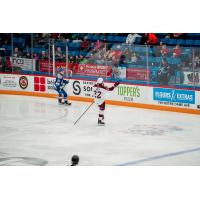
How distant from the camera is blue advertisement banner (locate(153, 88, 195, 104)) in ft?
29.7

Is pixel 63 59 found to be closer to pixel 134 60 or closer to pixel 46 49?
pixel 46 49

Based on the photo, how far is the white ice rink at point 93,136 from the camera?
8.50m

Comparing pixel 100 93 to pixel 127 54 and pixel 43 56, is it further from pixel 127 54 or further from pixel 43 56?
pixel 43 56

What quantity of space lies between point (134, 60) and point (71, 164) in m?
1.64

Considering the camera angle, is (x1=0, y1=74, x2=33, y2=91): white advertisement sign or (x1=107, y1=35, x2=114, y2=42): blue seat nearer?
(x1=107, y1=35, x2=114, y2=42): blue seat

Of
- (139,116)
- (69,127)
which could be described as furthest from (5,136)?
(139,116)

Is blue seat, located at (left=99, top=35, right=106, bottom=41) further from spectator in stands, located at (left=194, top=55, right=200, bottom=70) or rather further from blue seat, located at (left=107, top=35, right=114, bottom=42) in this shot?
spectator in stands, located at (left=194, top=55, right=200, bottom=70)

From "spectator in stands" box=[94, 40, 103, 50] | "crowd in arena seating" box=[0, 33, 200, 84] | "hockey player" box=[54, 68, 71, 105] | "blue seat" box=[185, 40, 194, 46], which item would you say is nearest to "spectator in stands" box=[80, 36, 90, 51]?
"crowd in arena seating" box=[0, 33, 200, 84]

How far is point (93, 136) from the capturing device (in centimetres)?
878

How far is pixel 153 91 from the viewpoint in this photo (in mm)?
9383

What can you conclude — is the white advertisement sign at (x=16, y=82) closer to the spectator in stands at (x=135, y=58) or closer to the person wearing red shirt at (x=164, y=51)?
the spectator in stands at (x=135, y=58)

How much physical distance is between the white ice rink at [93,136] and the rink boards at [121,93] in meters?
0.13

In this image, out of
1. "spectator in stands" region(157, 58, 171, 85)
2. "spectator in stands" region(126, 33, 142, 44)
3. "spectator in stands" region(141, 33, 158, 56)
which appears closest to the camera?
"spectator in stands" region(126, 33, 142, 44)
